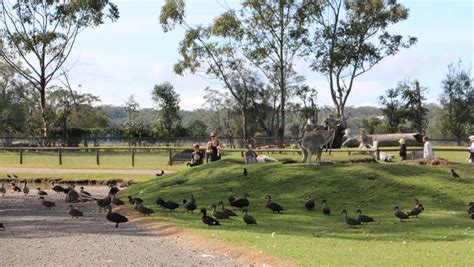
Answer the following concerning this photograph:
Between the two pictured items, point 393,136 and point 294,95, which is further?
point 294,95

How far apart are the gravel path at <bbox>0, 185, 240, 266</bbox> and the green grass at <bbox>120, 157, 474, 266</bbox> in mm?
1281

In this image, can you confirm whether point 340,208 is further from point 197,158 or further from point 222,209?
point 197,158

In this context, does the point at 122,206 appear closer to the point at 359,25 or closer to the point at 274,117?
the point at 359,25

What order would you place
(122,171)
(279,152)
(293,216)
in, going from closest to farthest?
(293,216) → (122,171) → (279,152)

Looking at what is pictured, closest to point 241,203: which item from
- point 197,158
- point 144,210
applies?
point 144,210

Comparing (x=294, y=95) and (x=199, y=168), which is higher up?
(x=294, y=95)

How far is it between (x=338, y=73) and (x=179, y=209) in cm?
4601

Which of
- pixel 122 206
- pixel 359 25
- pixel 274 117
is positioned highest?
pixel 359 25

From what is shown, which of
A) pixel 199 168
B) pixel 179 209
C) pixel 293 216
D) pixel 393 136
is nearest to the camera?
pixel 293 216

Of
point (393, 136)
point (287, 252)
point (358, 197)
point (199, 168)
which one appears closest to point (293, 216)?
point (358, 197)

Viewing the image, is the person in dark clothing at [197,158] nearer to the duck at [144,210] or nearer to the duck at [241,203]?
the duck at [241,203]

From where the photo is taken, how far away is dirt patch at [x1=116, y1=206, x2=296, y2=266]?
1263 cm

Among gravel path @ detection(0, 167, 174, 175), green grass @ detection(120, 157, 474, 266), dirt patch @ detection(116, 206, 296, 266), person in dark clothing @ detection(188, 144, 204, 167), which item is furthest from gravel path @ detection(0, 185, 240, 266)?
gravel path @ detection(0, 167, 174, 175)

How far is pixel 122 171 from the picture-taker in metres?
38.9
